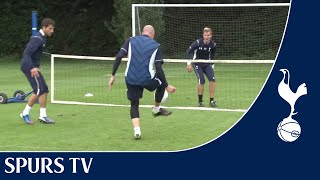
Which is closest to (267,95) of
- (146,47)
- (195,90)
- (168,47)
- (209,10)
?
(146,47)

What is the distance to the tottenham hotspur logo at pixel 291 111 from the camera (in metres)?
5.50

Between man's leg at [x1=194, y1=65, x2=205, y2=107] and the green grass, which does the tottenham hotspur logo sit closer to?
the green grass

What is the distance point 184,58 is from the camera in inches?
936

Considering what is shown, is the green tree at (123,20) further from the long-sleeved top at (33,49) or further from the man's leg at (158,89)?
the man's leg at (158,89)

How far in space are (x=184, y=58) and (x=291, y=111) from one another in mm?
18238

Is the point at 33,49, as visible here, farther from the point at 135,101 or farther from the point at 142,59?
the point at 142,59

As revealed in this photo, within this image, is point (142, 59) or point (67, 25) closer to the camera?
point (142, 59)

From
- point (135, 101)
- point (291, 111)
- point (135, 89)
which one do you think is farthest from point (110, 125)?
point (291, 111)

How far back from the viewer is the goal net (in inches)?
571

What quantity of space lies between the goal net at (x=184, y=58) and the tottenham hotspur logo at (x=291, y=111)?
6991 millimetres

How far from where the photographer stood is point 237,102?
547 inches

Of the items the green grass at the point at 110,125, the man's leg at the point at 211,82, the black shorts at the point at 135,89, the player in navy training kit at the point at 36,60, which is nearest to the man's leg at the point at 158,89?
the black shorts at the point at 135,89

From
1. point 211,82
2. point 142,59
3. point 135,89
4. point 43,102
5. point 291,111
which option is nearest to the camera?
point 291,111

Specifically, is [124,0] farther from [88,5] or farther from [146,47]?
[146,47]
